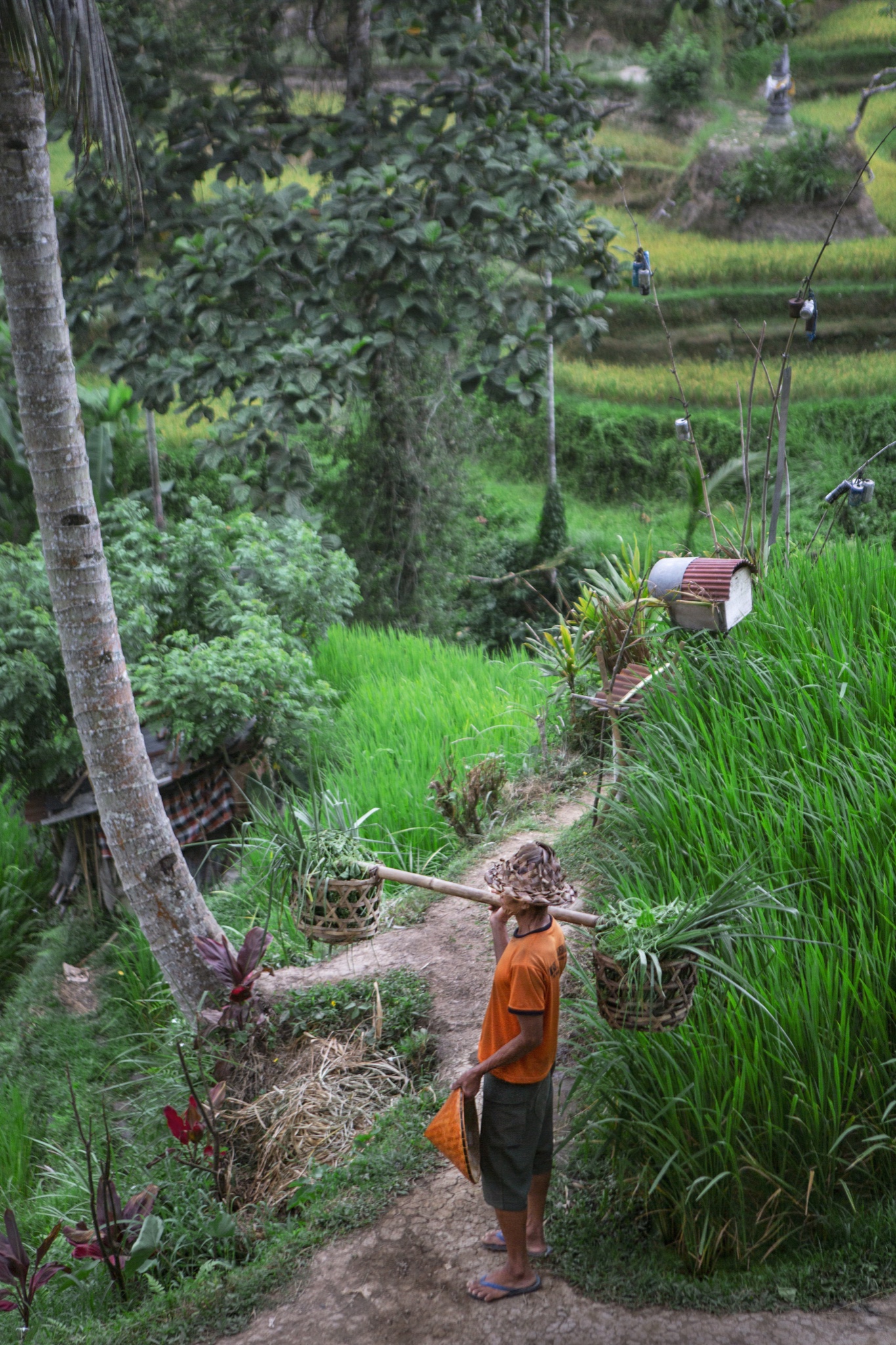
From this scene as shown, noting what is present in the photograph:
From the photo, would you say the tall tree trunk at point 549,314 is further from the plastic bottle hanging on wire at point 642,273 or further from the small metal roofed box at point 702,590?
the small metal roofed box at point 702,590

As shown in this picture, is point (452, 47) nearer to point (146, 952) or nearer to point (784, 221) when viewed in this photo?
point (146, 952)

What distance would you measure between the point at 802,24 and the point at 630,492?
10.7 meters

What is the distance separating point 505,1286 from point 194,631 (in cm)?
482

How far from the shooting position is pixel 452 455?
33.0 feet

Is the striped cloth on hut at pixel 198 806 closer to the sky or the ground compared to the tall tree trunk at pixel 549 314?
closer to the ground

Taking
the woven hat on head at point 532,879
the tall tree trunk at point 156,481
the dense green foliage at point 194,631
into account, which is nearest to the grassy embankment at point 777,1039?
the woven hat on head at point 532,879

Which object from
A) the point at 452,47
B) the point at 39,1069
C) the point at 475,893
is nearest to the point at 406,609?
the point at 452,47

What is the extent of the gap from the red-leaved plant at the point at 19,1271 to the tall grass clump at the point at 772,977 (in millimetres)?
1580

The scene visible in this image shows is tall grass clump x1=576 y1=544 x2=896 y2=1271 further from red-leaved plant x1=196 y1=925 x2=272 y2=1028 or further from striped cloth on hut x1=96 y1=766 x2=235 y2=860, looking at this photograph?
striped cloth on hut x1=96 y1=766 x2=235 y2=860

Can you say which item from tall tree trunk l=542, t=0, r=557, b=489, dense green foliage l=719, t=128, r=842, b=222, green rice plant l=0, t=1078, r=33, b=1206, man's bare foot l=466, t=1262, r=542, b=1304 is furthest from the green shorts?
dense green foliage l=719, t=128, r=842, b=222

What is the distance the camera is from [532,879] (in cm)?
253

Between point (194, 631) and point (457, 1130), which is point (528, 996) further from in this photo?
point (194, 631)

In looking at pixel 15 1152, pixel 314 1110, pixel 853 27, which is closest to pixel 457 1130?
pixel 314 1110

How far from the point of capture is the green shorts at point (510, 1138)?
2.68 m
